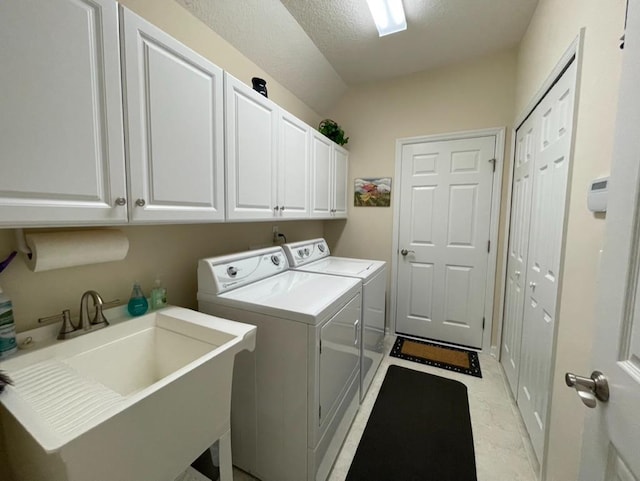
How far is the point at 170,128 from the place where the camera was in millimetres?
1062

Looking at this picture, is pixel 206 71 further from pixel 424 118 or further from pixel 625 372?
pixel 424 118

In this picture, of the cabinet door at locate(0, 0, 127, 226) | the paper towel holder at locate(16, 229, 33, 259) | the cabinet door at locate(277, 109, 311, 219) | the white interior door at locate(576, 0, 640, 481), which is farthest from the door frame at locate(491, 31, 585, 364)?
Result: the paper towel holder at locate(16, 229, 33, 259)

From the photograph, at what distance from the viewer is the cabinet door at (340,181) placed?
2.68 meters

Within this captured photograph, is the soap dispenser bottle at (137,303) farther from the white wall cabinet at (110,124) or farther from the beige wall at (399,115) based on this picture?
the beige wall at (399,115)

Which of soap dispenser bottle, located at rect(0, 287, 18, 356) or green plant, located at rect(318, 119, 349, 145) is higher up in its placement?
green plant, located at rect(318, 119, 349, 145)

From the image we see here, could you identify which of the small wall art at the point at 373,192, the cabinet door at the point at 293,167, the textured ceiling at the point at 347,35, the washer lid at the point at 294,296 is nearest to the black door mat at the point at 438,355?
the washer lid at the point at 294,296

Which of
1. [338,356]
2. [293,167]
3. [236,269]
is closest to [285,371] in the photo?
[338,356]

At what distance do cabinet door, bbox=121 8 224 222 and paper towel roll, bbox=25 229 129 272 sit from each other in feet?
0.75

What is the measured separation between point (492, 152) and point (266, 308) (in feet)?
8.32

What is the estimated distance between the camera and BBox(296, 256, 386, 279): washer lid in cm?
199

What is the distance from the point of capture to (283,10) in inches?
71.6

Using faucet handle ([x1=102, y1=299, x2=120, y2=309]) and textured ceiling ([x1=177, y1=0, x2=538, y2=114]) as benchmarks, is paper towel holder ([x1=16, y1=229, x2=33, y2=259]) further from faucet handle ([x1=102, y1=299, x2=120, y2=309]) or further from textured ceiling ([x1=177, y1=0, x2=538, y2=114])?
textured ceiling ([x1=177, y1=0, x2=538, y2=114])

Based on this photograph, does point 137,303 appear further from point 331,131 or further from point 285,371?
point 331,131

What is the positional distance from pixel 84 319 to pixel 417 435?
195cm
